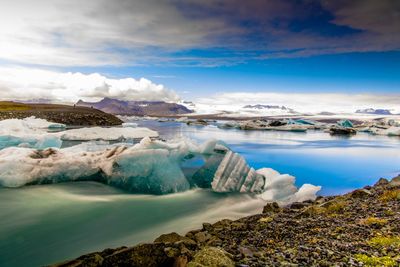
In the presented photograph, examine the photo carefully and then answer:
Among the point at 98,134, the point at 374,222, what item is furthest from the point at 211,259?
the point at 98,134

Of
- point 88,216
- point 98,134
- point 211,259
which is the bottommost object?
point 98,134

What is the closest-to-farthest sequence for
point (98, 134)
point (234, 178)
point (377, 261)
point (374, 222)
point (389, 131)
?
1. point (377, 261)
2. point (374, 222)
3. point (234, 178)
4. point (98, 134)
5. point (389, 131)

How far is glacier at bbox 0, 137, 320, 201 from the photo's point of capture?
15.4m

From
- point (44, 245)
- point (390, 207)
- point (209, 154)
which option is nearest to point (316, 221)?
point (390, 207)

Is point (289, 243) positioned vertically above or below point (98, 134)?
above

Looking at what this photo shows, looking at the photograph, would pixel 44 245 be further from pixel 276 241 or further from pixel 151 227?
pixel 276 241

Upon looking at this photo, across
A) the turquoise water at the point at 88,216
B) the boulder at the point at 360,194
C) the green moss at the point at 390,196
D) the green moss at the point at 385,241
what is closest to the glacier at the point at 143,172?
the turquoise water at the point at 88,216

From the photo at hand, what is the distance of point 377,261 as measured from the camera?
628 centimetres

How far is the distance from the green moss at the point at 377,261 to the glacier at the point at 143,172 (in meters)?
9.25

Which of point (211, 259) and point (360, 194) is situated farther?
point (360, 194)

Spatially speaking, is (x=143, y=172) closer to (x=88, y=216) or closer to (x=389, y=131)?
(x=88, y=216)

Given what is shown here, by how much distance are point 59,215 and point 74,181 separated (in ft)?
16.3

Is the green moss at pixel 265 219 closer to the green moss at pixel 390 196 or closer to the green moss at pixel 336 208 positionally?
the green moss at pixel 336 208

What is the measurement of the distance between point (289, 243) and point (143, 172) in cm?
932
